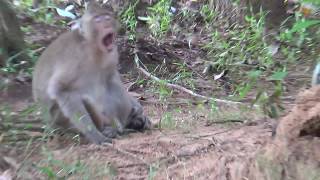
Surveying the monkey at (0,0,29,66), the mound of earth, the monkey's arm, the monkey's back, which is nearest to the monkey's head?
the monkey's back

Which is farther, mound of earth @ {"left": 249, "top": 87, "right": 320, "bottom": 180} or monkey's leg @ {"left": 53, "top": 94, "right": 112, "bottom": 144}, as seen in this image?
monkey's leg @ {"left": 53, "top": 94, "right": 112, "bottom": 144}

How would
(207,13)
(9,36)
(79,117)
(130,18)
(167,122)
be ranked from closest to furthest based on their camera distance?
(79,117), (167,122), (9,36), (130,18), (207,13)

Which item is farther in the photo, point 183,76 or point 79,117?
point 183,76

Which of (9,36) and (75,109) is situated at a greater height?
(9,36)

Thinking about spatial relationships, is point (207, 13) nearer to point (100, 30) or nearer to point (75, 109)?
point (100, 30)

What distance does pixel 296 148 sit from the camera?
3.39m

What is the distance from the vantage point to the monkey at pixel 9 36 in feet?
23.0

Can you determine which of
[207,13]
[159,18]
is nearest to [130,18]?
[159,18]

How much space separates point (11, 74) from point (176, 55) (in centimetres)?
245

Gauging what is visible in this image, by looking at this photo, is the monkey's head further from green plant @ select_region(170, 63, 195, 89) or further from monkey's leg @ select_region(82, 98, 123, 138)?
green plant @ select_region(170, 63, 195, 89)

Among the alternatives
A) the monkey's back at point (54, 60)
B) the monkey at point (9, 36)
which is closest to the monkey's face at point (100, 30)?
the monkey's back at point (54, 60)

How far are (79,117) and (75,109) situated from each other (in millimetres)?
101

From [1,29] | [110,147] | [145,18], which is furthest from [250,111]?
[145,18]

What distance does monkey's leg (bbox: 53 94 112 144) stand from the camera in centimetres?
501
